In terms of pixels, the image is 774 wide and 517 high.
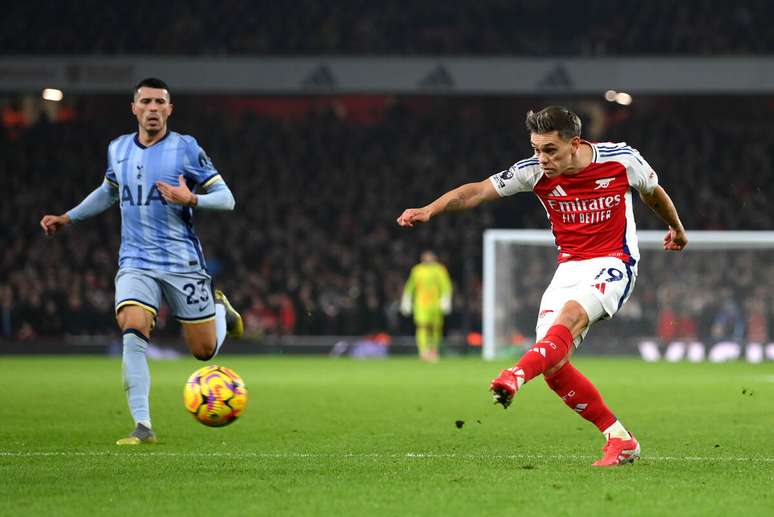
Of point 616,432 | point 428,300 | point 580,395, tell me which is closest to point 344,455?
point 580,395

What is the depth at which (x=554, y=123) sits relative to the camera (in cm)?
643

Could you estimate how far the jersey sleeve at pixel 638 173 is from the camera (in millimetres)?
6703

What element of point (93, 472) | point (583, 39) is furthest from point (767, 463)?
point (583, 39)

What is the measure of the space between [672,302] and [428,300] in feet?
14.2

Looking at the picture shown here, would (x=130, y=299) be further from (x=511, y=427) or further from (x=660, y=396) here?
(x=660, y=396)

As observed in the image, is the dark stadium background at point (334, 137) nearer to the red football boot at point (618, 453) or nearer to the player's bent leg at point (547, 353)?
the red football boot at point (618, 453)

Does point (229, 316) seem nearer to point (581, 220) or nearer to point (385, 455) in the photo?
point (385, 455)

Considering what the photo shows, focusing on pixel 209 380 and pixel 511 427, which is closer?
pixel 209 380

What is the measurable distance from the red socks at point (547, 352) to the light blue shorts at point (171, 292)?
2.72m

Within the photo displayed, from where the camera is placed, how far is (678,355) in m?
22.9

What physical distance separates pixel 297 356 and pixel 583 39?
11463 millimetres

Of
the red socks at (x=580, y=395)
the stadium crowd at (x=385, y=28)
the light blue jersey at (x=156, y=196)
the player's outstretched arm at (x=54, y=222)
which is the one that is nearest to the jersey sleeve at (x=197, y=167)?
the light blue jersey at (x=156, y=196)

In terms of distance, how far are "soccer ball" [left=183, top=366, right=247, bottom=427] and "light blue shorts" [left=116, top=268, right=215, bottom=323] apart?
2.36ft

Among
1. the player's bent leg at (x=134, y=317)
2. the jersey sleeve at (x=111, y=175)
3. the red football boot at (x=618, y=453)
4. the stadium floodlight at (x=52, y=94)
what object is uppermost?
the stadium floodlight at (x=52, y=94)
